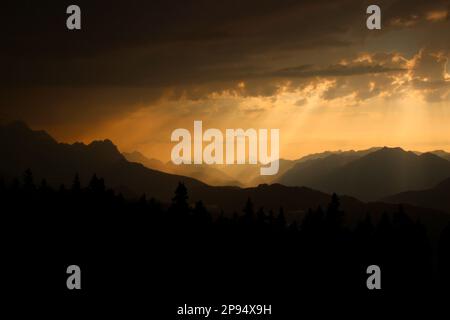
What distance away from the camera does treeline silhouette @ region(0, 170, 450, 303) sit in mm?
56938

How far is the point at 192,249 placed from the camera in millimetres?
60750

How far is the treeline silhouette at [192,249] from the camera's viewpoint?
56.9 meters

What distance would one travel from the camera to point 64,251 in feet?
194

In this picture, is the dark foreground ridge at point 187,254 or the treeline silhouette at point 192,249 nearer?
the dark foreground ridge at point 187,254

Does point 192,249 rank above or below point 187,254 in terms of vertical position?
above

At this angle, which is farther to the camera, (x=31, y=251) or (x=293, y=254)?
(x=293, y=254)

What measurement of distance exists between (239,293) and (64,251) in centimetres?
2079

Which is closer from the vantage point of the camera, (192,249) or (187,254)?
(187,254)

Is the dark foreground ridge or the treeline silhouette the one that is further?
the treeline silhouette
